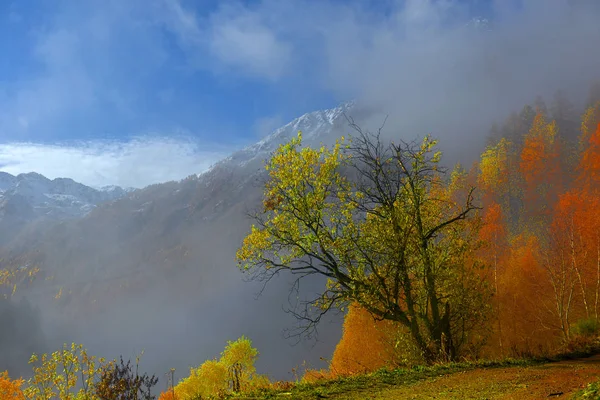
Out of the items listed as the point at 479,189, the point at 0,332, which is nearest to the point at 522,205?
the point at 479,189

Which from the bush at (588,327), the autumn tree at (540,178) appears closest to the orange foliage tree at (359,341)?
the bush at (588,327)

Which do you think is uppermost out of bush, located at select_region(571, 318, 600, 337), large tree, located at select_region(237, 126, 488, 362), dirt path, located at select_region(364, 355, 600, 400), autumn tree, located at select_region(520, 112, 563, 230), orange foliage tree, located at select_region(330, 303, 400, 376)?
autumn tree, located at select_region(520, 112, 563, 230)

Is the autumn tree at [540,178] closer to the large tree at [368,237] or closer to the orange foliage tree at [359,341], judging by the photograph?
the orange foliage tree at [359,341]

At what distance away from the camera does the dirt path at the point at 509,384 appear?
6.83 meters

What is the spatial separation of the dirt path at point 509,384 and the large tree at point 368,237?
460 centimetres

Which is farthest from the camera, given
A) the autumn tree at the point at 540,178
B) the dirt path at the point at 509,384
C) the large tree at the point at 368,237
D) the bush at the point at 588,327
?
the autumn tree at the point at 540,178

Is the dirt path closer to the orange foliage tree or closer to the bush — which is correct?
the bush

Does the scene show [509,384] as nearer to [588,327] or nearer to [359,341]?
[588,327]

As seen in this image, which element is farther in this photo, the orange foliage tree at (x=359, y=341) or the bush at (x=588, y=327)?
the orange foliage tree at (x=359, y=341)

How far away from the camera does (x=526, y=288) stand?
1618 inches

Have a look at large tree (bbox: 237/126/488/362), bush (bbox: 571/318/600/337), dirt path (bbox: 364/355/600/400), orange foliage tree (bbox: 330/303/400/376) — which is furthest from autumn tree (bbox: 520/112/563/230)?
dirt path (bbox: 364/355/600/400)

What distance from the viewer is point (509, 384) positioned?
25.7ft

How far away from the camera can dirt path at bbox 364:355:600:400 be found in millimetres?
6828

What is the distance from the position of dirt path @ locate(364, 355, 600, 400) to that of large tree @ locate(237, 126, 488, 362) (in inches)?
181
